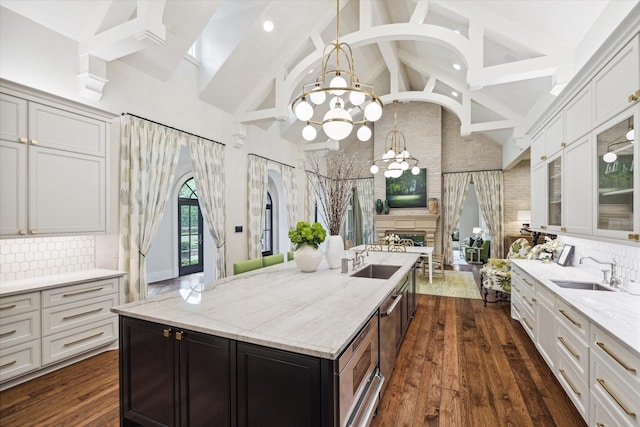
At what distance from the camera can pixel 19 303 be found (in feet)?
8.00

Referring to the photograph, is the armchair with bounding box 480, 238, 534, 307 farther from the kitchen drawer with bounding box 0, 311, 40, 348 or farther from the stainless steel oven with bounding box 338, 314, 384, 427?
the kitchen drawer with bounding box 0, 311, 40, 348

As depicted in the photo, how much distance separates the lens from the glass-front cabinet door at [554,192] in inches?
121

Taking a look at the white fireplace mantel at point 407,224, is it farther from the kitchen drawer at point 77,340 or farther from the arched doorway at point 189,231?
the kitchen drawer at point 77,340

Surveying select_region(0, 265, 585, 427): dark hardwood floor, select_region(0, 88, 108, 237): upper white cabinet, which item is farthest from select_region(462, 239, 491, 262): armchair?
select_region(0, 88, 108, 237): upper white cabinet

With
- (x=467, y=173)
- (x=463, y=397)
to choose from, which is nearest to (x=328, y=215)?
(x=463, y=397)

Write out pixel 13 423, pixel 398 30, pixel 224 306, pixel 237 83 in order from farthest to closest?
pixel 237 83 → pixel 398 30 → pixel 13 423 → pixel 224 306

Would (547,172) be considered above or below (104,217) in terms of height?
above

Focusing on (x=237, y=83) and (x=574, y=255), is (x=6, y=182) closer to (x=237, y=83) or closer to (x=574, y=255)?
(x=237, y=83)

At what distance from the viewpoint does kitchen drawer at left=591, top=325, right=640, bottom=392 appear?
4.65ft

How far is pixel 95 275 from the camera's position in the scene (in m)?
2.97

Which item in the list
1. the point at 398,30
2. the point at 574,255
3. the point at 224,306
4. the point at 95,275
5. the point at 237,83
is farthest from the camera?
the point at 237,83

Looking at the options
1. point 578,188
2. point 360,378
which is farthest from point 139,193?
point 578,188

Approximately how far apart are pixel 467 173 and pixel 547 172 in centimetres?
520

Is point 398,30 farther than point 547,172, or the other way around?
point 398,30
